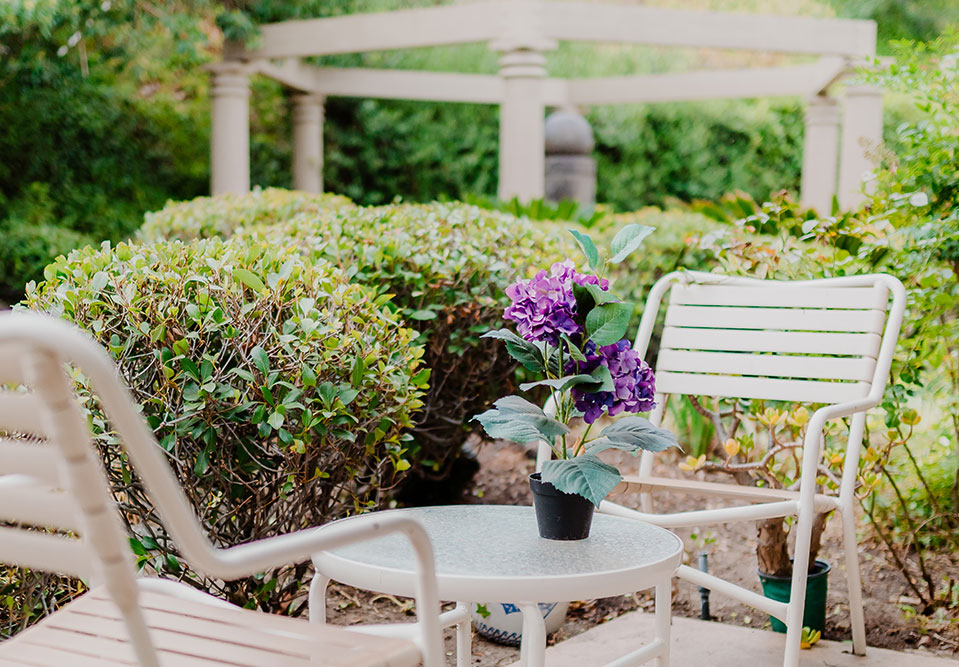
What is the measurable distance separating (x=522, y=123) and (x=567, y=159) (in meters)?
1.42

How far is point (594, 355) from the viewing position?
1.97 meters

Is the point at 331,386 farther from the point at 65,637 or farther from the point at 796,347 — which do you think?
the point at 796,347

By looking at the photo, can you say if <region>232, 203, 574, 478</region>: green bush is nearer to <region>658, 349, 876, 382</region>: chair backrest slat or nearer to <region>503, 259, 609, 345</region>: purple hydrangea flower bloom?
<region>658, 349, 876, 382</region>: chair backrest slat

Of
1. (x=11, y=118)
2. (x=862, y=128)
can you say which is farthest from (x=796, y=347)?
(x=11, y=118)

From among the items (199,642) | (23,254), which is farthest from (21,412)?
(23,254)

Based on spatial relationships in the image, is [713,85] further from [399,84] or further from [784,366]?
[784,366]

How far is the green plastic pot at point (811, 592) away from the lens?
296 centimetres

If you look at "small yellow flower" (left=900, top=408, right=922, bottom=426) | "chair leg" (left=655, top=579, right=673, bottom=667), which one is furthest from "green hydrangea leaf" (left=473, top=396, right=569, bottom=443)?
"small yellow flower" (left=900, top=408, right=922, bottom=426)

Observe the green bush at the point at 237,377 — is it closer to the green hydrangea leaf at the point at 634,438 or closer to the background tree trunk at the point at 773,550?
the green hydrangea leaf at the point at 634,438

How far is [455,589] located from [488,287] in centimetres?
203

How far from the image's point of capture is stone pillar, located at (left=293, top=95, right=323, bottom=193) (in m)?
11.6

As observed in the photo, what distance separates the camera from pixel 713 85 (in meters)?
10.8

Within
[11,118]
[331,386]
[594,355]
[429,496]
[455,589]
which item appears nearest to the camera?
[455,589]

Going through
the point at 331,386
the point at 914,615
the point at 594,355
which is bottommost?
the point at 914,615
